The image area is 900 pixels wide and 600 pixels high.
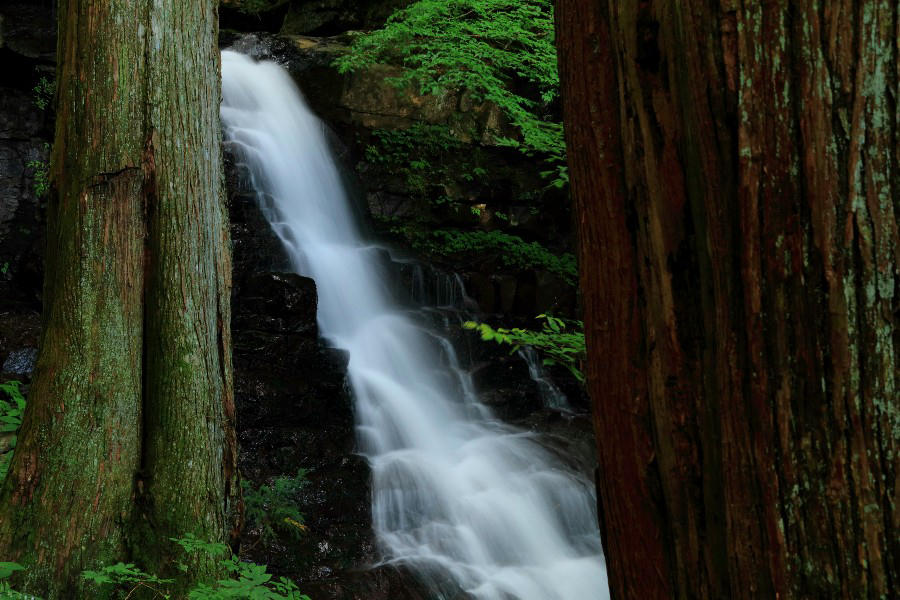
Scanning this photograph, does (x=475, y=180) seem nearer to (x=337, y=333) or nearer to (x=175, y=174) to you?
(x=337, y=333)

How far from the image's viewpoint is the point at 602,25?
1.25 metres

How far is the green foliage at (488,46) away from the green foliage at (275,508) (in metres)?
5.06

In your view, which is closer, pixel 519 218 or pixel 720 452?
pixel 720 452

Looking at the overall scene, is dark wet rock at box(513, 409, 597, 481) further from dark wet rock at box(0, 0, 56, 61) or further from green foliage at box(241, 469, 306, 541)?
dark wet rock at box(0, 0, 56, 61)

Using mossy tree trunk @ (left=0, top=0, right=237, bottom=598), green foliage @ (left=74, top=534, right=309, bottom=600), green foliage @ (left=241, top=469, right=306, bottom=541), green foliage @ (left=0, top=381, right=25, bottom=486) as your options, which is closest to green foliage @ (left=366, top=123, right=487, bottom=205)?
green foliage @ (left=241, top=469, right=306, bottom=541)

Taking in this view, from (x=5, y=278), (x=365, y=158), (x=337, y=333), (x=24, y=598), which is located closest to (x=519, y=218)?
(x=365, y=158)

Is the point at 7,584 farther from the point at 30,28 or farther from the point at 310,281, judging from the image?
the point at 30,28

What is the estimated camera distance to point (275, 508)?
5570 millimetres

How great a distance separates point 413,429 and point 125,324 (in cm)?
465

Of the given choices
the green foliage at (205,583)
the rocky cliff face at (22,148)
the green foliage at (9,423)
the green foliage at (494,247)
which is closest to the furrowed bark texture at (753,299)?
the green foliage at (205,583)

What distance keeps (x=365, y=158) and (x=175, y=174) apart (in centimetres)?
832

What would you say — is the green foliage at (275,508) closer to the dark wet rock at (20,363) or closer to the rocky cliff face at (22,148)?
the dark wet rock at (20,363)

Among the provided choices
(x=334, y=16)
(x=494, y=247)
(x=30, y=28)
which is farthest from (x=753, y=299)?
(x=334, y=16)

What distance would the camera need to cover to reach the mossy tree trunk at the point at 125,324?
3.19 m
